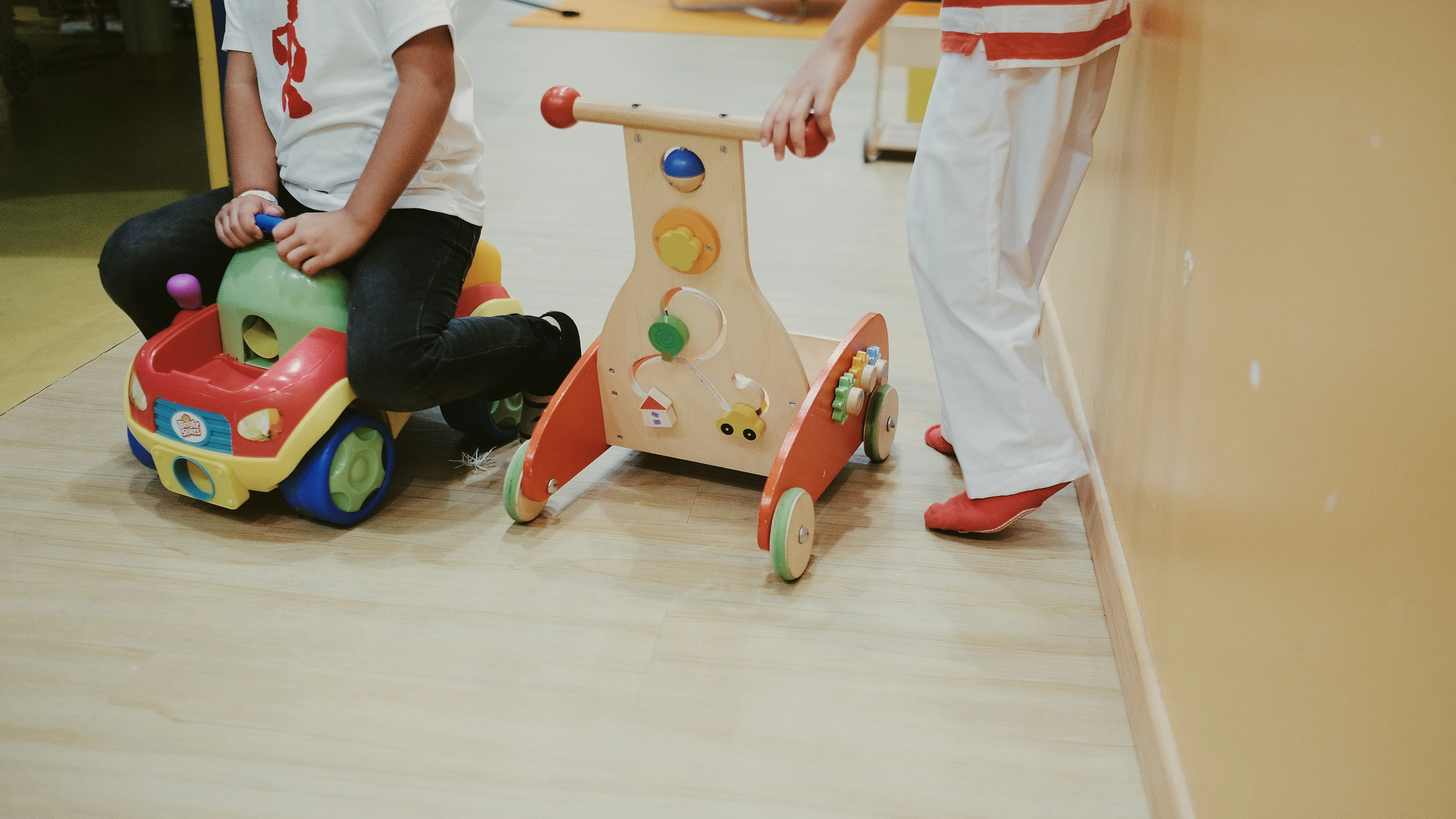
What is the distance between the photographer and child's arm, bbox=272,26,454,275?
119 cm

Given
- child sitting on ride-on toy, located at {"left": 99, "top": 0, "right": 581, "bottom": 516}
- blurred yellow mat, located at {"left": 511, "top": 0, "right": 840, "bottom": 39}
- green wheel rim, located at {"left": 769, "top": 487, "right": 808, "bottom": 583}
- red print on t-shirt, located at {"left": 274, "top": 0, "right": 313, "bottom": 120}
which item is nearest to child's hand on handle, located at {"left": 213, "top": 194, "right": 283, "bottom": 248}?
child sitting on ride-on toy, located at {"left": 99, "top": 0, "right": 581, "bottom": 516}

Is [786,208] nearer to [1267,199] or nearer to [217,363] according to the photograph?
[217,363]

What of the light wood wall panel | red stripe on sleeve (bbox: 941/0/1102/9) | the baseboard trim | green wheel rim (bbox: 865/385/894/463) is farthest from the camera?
green wheel rim (bbox: 865/385/894/463)

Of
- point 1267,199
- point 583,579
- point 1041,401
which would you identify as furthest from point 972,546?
point 1267,199

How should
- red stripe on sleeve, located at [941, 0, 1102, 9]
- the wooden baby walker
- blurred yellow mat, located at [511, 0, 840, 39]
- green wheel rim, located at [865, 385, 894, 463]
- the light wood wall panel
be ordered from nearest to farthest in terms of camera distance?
the light wood wall panel, red stripe on sleeve, located at [941, 0, 1102, 9], the wooden baby walker, green wheel rim, located at [865, 385, 894, 463], blurred yellow mat, located at [511, 0, 840, 39]

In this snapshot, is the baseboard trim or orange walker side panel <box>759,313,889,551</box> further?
orange walker side panel <box>759,313,889,551</box>

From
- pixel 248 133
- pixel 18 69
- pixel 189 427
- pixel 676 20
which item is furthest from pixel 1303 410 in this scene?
pixel 676 20

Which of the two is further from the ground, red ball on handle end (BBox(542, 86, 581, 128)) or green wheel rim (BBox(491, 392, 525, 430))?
red ball on handle end (BBox(542, 86, 581, 128))

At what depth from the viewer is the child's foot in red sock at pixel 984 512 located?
119cm

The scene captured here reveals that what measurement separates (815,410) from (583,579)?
30 cm

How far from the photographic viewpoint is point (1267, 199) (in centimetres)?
77

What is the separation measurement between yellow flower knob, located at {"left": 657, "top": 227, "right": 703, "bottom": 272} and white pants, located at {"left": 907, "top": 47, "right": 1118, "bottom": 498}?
22cm

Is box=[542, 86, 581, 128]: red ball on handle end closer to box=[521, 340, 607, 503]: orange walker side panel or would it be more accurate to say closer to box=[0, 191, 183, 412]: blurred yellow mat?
box=[521, 340, 607, 503]: orange walker side panel

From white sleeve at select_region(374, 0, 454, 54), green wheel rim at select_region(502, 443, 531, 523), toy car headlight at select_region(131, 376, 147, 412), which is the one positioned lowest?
green wheel rim at select_region(502, 443, 531, 523)
